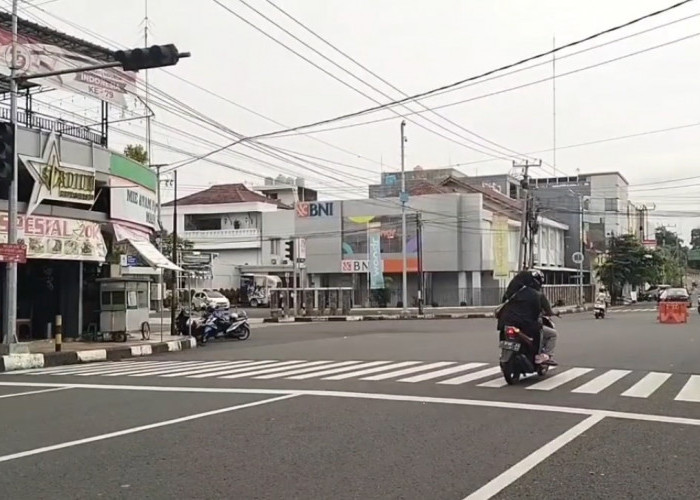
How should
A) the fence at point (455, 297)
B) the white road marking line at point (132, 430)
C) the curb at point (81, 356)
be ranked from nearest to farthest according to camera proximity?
the white road marking line at point (132, 430) < the curb at point (81, 356) < the fence at point (455, 297)

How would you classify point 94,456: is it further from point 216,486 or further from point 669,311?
point 669,311

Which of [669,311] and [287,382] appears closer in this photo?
[287,382]

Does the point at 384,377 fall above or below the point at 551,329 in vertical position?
below

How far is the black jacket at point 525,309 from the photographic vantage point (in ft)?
41.0

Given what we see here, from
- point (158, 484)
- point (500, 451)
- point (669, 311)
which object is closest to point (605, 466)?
point (500, 451)

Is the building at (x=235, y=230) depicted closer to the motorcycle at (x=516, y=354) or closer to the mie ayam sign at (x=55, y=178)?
the mie ayam sign at (x=55, y=178)

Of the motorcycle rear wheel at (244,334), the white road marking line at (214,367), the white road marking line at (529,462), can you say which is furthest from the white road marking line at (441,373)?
the motorcycle rear wheel at (244,334)

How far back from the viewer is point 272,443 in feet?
26.1

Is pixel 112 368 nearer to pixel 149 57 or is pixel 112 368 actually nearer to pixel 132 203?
pixel 149 57

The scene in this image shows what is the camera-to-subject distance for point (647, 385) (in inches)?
482

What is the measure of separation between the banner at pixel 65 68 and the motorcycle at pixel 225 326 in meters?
7.92

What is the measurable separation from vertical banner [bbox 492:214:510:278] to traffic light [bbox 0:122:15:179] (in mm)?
44758

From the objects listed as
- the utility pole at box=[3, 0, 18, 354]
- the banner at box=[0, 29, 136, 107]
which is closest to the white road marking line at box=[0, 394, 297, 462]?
the utility pole at box=[3, 0, 18, 354]

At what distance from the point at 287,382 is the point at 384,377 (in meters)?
1.78
